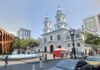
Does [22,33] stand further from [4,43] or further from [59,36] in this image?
[4,43]

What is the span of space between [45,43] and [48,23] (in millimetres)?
10514

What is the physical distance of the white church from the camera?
51.9 metres

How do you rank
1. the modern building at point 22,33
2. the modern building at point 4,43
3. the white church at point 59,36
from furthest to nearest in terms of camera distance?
the modern building at point 22,33, the white church at point 59,36, the modern building at point 4,43

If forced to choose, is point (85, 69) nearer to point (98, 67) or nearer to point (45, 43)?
point (98, 67)

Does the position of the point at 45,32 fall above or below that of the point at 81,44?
above

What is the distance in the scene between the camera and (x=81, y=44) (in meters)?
51.0

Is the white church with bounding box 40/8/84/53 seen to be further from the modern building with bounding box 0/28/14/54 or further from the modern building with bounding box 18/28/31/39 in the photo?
the modern building with bounding box 18/28/31/39

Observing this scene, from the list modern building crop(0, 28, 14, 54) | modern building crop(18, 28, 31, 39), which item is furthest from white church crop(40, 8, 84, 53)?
modern building crop(18, 28, 31, 39)

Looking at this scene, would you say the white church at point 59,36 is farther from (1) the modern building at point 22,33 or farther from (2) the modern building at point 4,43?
(1) the modern building at point 22,33

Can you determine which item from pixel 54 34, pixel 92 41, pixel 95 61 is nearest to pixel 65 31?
pixel 54 34

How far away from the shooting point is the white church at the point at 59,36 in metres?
51.9

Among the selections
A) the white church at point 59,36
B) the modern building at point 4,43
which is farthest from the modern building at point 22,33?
the modern building at point 4,43

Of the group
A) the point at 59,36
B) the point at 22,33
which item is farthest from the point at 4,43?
the point at 22,33

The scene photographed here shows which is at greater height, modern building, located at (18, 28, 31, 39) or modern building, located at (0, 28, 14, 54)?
modern building, located at (18, 28, 31, 39)
